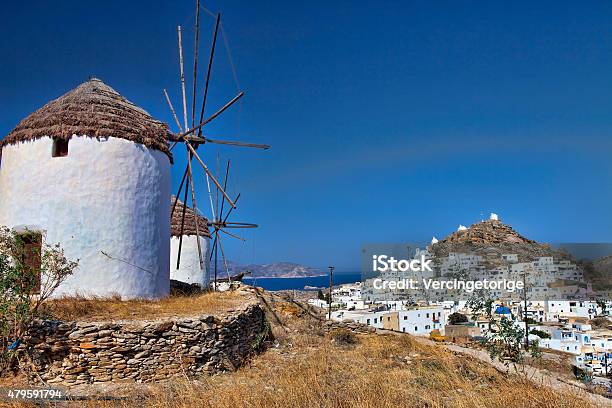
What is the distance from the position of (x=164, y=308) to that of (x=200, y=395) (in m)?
3.31

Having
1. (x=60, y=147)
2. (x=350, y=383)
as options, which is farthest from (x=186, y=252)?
(x=350, y=383)

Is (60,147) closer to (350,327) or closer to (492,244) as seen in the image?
(350,327)

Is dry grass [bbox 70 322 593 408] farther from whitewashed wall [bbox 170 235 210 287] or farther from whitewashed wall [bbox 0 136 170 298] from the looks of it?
whitewashed wall [bbox 170 235 210 287]

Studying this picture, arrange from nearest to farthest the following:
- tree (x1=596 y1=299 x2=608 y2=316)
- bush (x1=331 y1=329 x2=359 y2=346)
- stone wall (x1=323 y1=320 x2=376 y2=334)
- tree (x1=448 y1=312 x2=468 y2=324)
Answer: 1. bush (x1=331 y1=329 x2=359 y2=346)
2. stone wall (x1=323 y1=320 x2=376 y2=334)
3. tree (x1=448 y1=312 x2=468 y2=324)
4. tree (x1=596 y1=299 x2=608 y2=316)

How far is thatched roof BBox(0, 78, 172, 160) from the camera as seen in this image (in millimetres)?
8648

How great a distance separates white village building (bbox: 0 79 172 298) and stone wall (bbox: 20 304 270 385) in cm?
192

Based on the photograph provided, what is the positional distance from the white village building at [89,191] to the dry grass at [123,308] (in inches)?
18.2

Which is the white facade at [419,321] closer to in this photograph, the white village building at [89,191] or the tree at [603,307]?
the white village building at [89,191]

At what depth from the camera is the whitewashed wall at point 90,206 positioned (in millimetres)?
8367

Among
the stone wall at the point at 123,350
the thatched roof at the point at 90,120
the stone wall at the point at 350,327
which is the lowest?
the stone wall at the point at 350,327

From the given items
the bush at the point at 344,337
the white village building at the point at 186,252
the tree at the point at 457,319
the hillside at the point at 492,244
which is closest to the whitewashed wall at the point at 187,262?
the white village building at the point at 186,252

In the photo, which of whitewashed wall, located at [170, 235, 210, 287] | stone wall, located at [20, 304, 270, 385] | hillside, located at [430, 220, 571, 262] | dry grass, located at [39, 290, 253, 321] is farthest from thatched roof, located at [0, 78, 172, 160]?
hillside, located at [430, 220, 571, 262]

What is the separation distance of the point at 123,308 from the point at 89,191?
2.42 meters

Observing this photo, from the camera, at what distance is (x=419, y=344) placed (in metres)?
10.7
